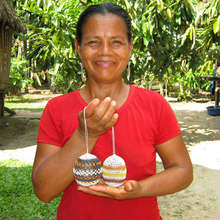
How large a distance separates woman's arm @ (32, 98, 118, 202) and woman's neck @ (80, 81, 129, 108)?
0.35 metres

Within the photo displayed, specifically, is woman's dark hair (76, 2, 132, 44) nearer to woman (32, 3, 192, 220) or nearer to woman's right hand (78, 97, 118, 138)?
woman (32, 3, 192, 220)

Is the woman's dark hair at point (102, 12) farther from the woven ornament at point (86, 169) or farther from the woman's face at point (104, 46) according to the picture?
the woven ornament at point (86, 169)

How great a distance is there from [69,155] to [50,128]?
0.88ft

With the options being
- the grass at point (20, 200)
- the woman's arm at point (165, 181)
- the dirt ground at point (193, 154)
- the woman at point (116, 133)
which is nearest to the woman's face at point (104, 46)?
the woman at point (116, 133)

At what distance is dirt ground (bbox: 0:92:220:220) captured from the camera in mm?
3945

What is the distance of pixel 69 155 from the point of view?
1.18 m

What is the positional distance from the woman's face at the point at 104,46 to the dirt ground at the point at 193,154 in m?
2.98

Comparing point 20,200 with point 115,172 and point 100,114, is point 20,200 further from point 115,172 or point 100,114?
point 100,114

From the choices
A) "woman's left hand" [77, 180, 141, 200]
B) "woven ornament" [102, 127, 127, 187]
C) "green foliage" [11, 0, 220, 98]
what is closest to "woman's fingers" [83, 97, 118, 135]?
"woven ornament" [102, 127, 127, 187]

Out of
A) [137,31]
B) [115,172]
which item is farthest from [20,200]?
[137,31]

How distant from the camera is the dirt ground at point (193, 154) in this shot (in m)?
3.95

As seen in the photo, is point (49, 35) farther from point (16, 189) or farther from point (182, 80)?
point (182, 80)

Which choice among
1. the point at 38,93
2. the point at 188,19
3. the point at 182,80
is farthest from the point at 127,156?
the point at 38,93

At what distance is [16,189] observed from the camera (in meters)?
4.46
